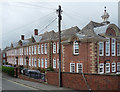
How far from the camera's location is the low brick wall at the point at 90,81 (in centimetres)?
1116

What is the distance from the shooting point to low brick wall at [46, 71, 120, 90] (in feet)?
36.6

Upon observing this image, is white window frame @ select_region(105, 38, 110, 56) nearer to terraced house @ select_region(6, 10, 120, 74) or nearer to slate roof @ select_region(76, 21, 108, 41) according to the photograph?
terraced house @ select_region(6, 10, 120, 74)

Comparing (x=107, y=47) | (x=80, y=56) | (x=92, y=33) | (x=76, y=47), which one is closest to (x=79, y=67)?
(x=80, y=56)

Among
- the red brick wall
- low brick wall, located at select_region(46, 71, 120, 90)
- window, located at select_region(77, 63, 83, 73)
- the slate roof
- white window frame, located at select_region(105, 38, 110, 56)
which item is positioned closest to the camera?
low brick wall, located at select_region(46, 71, 120, 90)

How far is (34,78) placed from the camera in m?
20.7

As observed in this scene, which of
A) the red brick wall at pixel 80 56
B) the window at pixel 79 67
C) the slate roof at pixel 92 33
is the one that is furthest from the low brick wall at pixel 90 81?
the slate roof at pixel 92 33

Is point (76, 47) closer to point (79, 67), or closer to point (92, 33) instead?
point (79, 67)

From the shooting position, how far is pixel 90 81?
12.8 m

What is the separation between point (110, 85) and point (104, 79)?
2.21 feet

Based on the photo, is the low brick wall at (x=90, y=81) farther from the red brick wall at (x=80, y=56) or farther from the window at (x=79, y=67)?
the red brick wall at (x=80, y=56)

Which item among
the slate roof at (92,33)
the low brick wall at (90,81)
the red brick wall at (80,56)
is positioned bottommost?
the low brick wall at (90,81)

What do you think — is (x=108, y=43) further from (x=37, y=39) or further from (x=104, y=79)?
(x=37, y=39)

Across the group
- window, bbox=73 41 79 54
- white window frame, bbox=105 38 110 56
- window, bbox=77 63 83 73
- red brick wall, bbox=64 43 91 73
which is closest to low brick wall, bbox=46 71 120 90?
window, bbox=77 63 83 73

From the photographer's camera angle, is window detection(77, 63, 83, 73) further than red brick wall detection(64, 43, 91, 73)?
Yes
